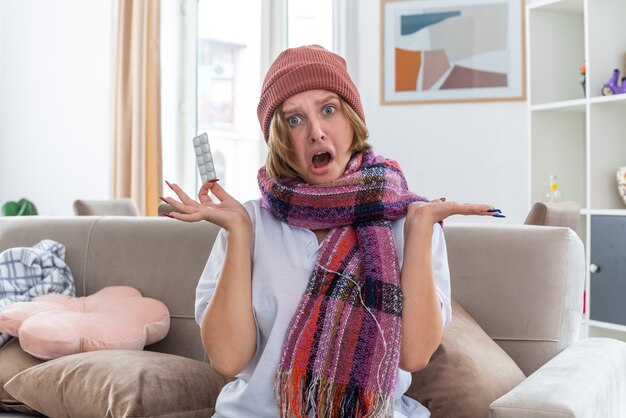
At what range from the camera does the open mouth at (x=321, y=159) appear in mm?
1590

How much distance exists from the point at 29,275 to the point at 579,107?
7.18ft

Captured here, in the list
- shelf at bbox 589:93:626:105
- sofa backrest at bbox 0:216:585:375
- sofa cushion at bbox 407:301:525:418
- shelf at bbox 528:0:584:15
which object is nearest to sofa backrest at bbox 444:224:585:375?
sofa backrest at bbox 0:216:585:375

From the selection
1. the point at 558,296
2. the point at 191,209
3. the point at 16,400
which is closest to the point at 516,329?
the point at 558,296

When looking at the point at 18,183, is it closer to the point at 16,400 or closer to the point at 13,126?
the point at 13,126

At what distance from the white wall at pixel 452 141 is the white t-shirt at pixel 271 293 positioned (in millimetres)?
2625

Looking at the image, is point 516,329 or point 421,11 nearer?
point 516,329

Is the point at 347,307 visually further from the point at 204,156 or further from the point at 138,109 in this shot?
the point at 138,109

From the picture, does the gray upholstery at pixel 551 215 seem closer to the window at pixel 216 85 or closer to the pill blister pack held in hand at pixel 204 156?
the pill blister pack held in hand at pixel 204 156

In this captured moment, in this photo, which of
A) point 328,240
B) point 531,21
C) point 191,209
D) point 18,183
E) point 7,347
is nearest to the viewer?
point 191,209

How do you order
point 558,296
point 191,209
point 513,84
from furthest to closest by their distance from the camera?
1. point 513,84
2. point 558,296
3. point 191,209

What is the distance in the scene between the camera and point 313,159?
62.6 inches

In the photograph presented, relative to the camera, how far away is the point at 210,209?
145cm

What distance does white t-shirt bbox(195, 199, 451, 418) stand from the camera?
4.96 ft

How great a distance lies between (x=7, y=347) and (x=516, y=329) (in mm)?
1277
